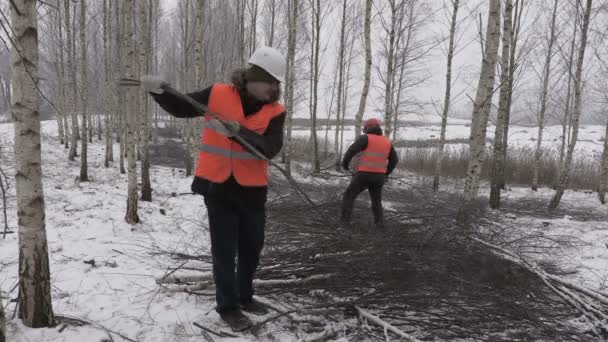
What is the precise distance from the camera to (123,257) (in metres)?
3.98

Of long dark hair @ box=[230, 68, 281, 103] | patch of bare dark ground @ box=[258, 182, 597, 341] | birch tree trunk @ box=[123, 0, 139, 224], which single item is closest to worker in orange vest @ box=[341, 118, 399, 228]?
patch of bare dark ground @ box=[258, 182, 597, 341]

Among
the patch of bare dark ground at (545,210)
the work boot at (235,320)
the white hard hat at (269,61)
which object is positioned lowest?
the patch of bare dark ground at (545,210)

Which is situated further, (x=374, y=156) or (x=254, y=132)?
(x=374, y=156)

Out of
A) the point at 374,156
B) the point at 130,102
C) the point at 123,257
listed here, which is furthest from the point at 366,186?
the point at 130,102

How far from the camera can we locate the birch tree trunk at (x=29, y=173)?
2.08 meters

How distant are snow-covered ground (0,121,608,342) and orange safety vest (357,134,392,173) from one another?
7.91ft

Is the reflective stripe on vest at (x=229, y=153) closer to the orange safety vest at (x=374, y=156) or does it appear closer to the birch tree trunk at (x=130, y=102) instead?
the orange safety vest at (x=374, y=156)

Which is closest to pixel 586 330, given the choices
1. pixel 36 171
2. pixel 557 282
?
pixel 557 282

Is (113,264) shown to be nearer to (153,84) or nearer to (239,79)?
(153,84)

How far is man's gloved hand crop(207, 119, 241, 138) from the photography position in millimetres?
2182

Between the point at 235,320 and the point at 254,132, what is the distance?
1360mm

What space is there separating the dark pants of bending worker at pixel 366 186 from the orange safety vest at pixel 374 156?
82 mm

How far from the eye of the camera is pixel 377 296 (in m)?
3.01

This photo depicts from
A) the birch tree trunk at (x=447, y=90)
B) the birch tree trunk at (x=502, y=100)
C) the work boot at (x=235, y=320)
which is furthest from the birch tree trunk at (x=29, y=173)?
the birch tree trunk at (x=447, y=90)
